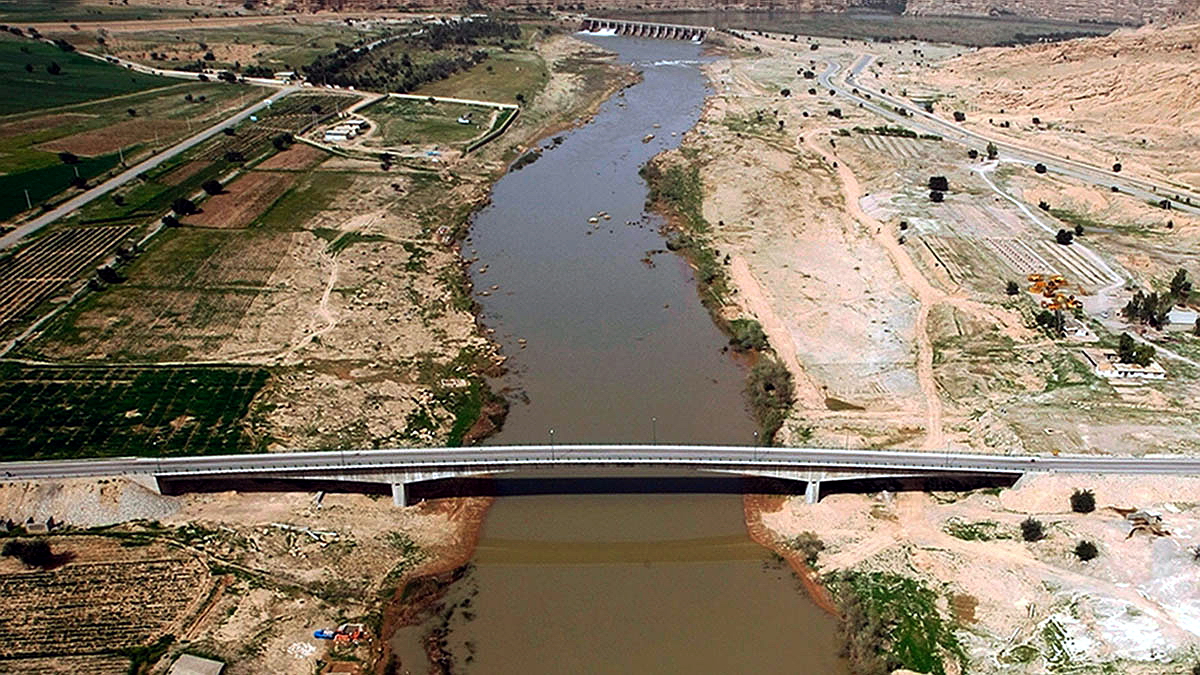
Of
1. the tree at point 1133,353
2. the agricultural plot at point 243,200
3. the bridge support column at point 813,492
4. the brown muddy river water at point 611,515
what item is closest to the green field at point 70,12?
the agricultural plot at point 243,200

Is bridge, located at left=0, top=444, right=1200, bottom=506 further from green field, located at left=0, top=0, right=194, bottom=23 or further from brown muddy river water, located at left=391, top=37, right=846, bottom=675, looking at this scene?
green field, located at left=0, top=0, right=194, bottom=23

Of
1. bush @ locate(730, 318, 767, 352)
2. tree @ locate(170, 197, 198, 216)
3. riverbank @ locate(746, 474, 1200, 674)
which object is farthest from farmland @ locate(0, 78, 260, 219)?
riverbank @ locate(746, 474, 1200, 674)

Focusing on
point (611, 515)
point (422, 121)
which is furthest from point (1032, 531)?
point (422, 121)

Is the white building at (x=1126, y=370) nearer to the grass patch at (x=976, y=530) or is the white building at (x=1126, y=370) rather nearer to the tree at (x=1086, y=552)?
the grass patch at (x=976, y=530)

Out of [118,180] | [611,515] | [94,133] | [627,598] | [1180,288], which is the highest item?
[94,133]

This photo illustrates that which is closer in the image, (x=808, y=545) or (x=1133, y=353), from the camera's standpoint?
(x=808, y=545)

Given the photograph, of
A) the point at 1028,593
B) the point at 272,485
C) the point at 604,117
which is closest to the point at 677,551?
the point at 1028,593

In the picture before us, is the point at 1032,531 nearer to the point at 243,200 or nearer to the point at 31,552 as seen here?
the point at 31,552
